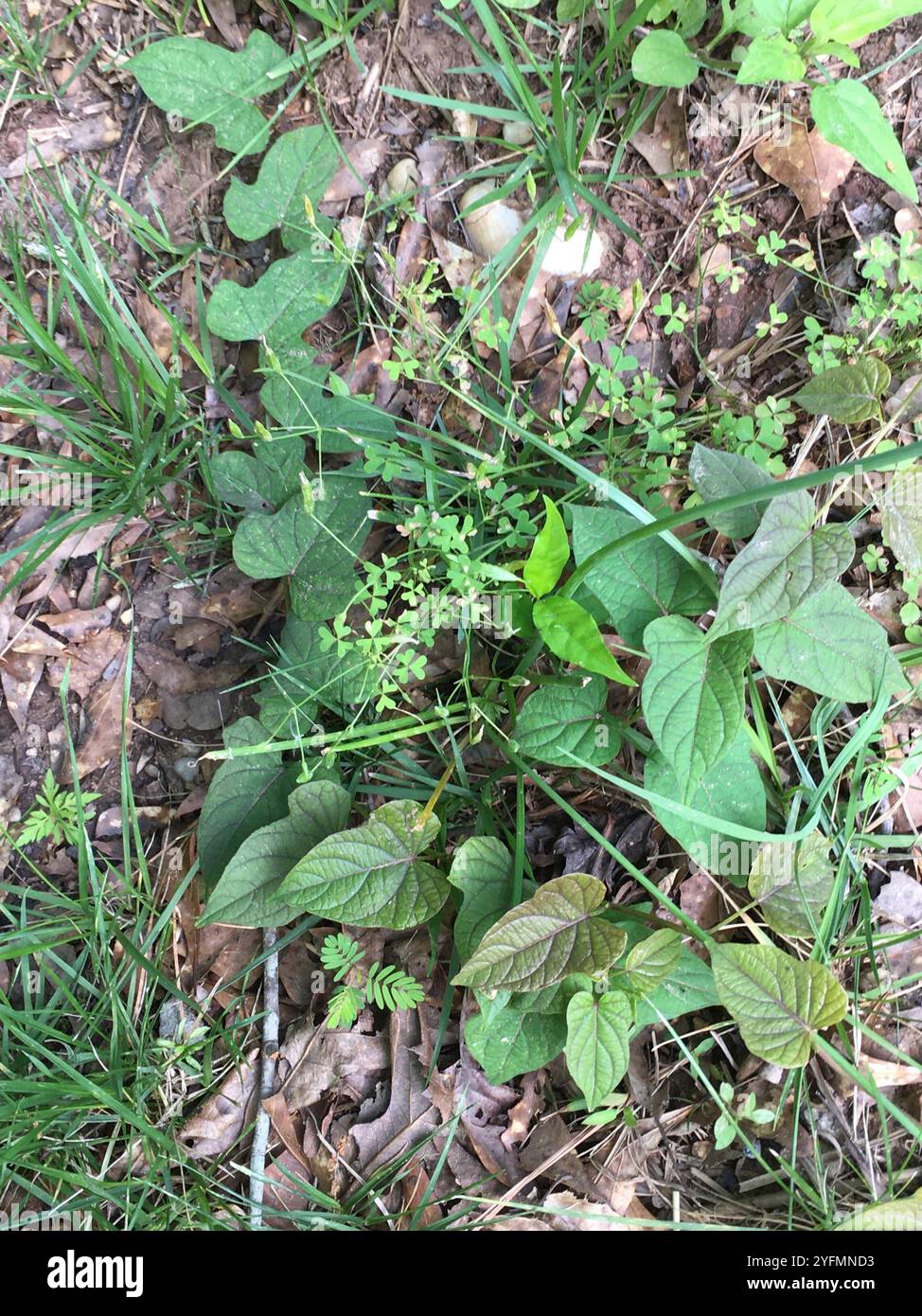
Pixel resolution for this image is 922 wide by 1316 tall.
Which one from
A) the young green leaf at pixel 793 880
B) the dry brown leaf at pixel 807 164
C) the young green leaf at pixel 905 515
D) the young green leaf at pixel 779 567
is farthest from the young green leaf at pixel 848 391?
the young green leaf at pixel 793 880

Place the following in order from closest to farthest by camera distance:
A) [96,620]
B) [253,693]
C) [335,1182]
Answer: [335,1182] → [253,693] → [96,620]

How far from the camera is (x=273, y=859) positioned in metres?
1.86

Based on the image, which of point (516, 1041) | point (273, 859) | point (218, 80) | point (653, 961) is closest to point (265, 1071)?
point (273, 859)

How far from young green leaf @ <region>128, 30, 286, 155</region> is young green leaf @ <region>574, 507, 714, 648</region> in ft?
4.42

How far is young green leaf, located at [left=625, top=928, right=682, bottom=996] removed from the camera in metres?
1.65

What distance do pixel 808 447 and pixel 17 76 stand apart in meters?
2.23

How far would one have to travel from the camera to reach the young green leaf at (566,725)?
1.77 m

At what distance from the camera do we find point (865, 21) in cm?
172

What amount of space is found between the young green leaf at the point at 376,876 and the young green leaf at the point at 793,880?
673mm

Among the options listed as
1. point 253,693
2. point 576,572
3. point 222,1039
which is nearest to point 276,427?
point 253,693

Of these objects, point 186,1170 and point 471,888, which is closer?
point 471,888

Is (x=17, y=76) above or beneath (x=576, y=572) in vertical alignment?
above

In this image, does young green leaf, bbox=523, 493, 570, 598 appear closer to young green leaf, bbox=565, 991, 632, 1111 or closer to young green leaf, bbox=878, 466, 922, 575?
young green leaf, bbox=878, 466, 922, 575

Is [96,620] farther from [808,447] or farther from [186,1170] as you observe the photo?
[808,447]
